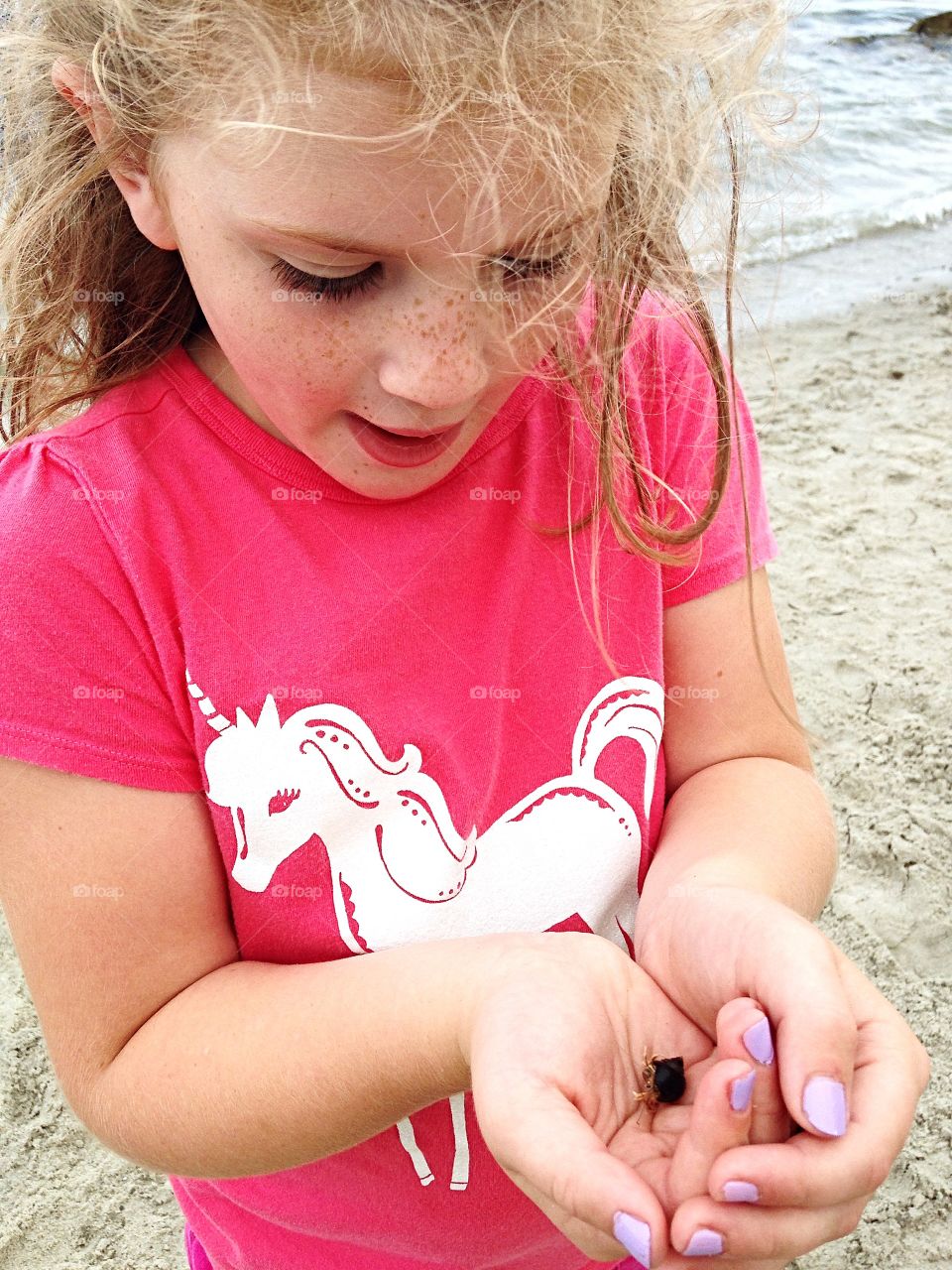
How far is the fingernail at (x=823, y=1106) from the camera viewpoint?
1.14 m

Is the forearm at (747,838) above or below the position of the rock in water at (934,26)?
above

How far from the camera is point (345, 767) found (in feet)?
4.89

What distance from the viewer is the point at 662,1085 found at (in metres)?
1.29

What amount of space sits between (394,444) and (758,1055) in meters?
0.71

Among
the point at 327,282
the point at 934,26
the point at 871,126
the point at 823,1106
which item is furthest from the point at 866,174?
the point at 823,1106

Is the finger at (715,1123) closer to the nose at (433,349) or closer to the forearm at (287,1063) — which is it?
the forearm at (287,1063)

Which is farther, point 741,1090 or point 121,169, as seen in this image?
point 121,169

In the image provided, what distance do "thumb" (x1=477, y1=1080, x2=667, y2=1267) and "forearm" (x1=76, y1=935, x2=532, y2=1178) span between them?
0.66 feet

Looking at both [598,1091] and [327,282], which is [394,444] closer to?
[327,282]

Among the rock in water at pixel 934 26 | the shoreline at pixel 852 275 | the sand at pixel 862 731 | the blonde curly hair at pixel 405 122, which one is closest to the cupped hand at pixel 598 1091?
the sand at pixel 862 731

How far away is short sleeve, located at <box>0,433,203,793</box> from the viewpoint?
1.33 metres

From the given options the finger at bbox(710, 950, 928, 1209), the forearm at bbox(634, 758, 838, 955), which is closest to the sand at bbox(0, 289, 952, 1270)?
the finger at bbox(710, 950, 928, 1209)

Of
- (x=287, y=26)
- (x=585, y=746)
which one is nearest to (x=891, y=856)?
(x=585, y=746)

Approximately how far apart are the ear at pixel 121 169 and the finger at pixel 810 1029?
963mm
